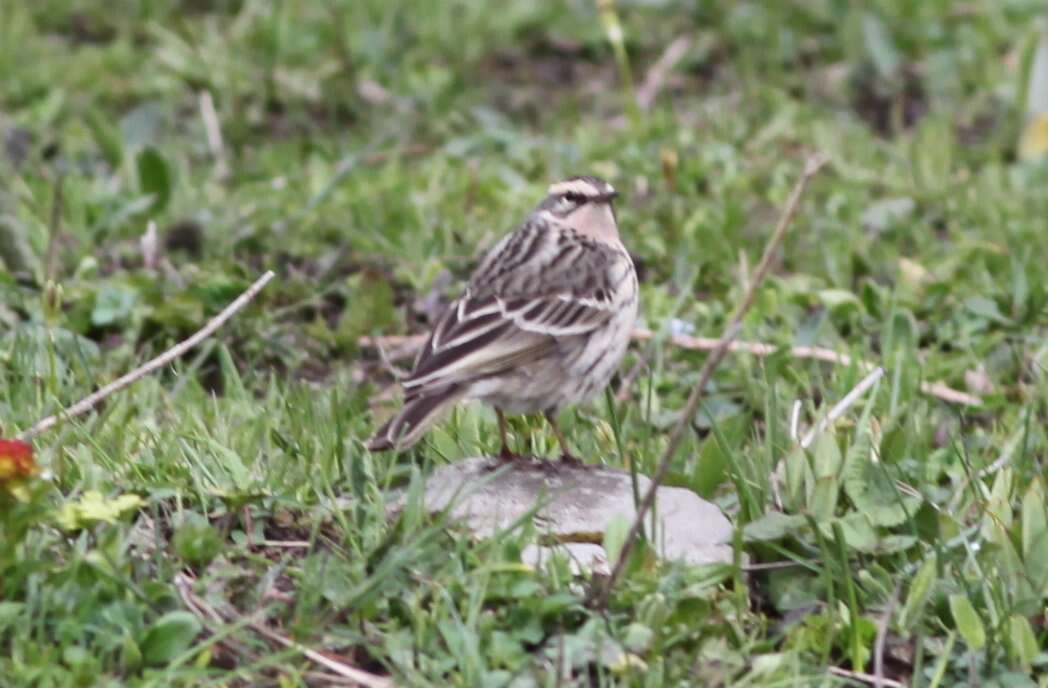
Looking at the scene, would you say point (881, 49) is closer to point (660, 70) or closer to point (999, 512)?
point (660, 70)

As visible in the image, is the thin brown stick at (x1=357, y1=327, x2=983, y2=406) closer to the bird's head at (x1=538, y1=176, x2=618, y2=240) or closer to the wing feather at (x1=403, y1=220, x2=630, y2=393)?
the bird's head at (x1=538, y1=176, x2=618, y2=240)

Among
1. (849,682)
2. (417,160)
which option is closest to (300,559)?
(849,682)

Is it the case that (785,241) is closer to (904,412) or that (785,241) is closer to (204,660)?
(904,412)

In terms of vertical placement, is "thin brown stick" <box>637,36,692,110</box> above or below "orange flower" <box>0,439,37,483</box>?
below

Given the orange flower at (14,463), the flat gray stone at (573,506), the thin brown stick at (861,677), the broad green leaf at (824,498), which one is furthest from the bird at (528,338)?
the thin brown stick at (861,677)

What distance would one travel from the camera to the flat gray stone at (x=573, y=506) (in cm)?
541

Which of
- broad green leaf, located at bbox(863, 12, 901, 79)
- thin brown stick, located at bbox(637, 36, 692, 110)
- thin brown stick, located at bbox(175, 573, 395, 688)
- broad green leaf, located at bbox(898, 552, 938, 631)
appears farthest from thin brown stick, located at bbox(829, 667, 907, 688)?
broad green leaf, located at bbox(863, 12, 901, 79)

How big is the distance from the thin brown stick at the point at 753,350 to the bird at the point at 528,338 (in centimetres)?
89

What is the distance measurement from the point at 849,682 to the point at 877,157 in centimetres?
528

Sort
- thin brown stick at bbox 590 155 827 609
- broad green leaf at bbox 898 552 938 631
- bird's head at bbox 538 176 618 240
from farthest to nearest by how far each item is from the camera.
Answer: bird's head at bbox 538 176 618 240
broad green leaf at bbox 898 552 938 631
thin brown stick at bbox 590 155 827 609

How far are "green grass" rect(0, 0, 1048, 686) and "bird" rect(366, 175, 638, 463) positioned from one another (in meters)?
0.26

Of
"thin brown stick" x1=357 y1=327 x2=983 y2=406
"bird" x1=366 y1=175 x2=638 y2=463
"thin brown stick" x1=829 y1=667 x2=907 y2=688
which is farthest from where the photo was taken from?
"thin brown stick" x1=357 y1=327 x2=983 y2=406

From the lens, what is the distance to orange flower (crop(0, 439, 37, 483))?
4.75 meters

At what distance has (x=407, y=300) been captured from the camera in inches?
326
